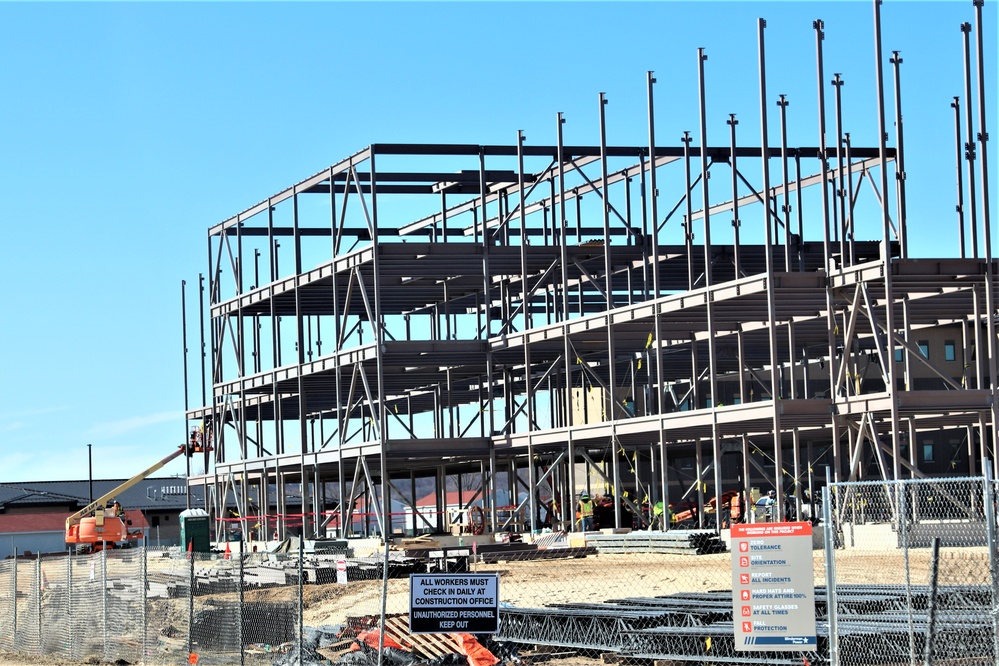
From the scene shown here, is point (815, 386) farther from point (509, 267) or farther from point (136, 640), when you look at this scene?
point (136, 640)

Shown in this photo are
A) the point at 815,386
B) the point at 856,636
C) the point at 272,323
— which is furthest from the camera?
the point at 815,386

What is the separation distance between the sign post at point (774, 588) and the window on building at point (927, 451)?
6698 centimetres

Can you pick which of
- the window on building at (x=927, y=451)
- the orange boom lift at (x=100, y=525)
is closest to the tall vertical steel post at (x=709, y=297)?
the orange boom lift at (x=100, y=525)

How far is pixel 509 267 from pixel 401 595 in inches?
880

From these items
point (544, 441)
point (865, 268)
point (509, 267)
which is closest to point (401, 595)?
point (865, 268)

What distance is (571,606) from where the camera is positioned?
22375 millimetres

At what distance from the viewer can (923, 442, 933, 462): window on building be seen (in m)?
77.7

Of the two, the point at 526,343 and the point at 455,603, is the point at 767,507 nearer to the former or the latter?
the point at 526,343

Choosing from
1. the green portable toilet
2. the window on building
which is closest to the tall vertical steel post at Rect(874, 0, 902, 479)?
the green portable toilet

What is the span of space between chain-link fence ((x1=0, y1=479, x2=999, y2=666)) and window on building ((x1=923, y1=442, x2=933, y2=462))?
35868 mm

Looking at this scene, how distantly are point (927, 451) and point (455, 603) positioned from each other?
66.6 meters

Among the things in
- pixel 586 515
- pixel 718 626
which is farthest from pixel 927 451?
pixel 718 626

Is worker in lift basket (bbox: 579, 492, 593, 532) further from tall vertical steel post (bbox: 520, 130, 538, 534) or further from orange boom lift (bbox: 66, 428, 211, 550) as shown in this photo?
orange boom lift (bbox: 66, 428, 211, 550)

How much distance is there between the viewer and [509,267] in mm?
51594
